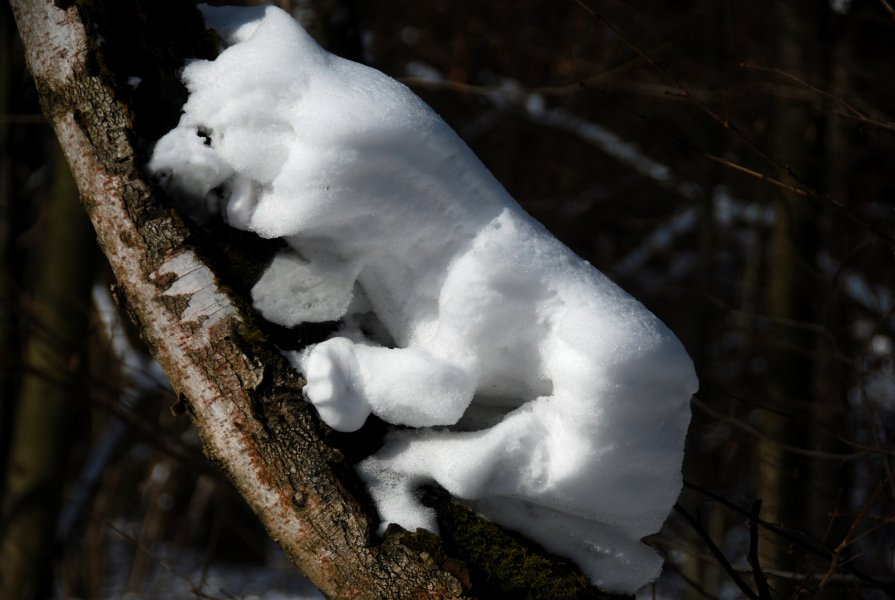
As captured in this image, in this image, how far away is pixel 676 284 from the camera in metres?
5.41

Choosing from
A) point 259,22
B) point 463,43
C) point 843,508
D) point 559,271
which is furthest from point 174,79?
point 463,43

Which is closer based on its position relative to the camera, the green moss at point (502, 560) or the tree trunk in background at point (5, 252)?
the green moss at point (502, 560)

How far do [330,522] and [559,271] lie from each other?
0.59m

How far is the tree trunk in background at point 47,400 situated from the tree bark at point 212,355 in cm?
285

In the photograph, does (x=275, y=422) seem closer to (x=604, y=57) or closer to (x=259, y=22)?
(x=259, y=22)

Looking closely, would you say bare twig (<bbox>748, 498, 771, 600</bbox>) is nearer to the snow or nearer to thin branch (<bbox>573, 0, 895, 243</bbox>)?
the snow

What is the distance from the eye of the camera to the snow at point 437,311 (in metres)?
1.37

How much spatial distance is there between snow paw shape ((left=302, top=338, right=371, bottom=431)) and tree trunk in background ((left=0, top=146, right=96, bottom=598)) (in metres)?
3.10

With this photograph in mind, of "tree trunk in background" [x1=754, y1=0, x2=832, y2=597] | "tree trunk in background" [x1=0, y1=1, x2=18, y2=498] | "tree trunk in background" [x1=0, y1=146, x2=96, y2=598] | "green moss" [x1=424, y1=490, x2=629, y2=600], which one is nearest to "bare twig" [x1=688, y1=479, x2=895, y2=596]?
"green moss" [x1=424, y1=490, x2=629, y2=600]

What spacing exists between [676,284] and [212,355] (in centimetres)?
449

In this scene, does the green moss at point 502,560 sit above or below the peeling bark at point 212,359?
below

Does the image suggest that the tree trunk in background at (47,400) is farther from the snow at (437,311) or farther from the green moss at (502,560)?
the green moss at (502,560)

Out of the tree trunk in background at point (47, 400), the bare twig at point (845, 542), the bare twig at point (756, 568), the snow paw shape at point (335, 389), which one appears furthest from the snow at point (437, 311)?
the tree trunk in background at point (47, 400)

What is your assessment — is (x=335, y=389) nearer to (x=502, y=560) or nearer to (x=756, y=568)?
(x=502, y=560)
